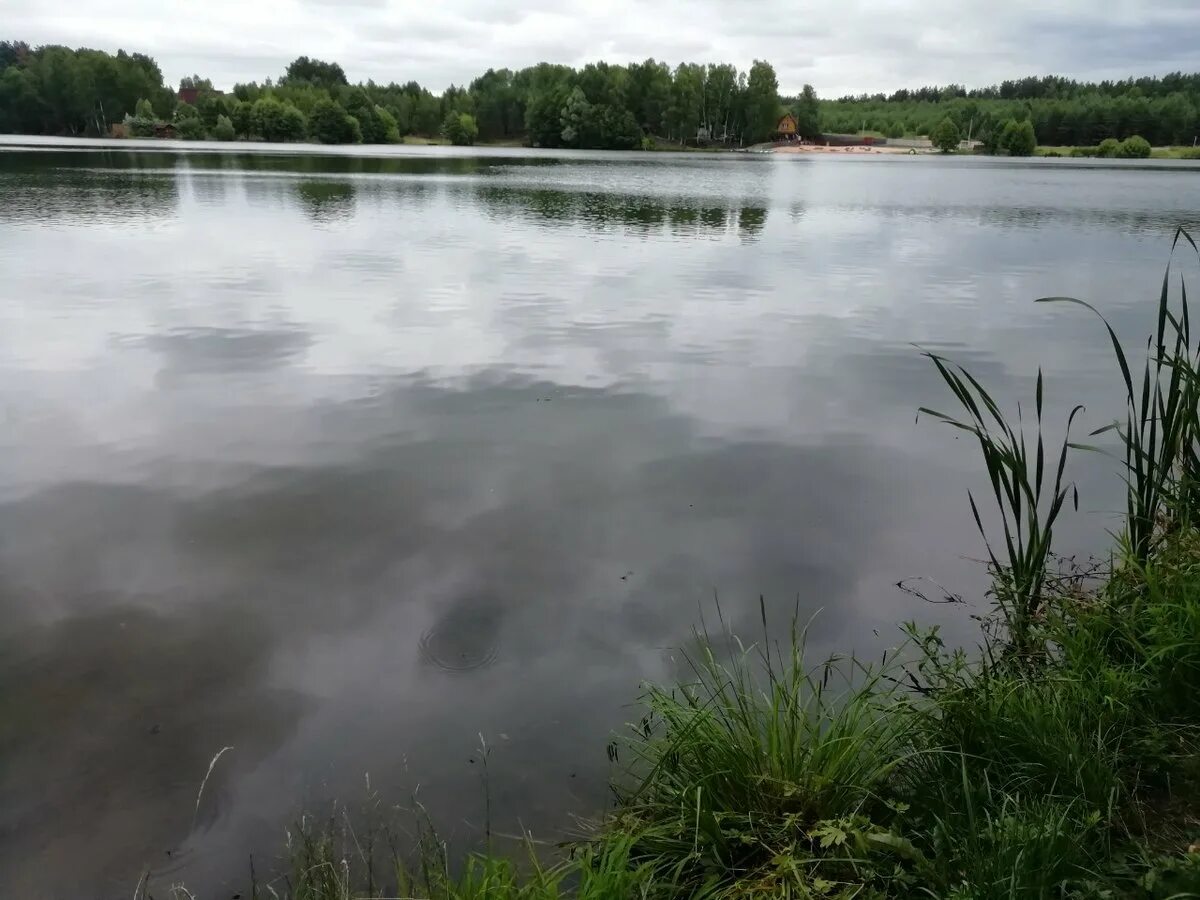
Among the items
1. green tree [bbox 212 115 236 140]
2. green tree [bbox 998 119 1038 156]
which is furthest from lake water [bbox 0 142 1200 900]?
green tree [bbox 998 119 1038 156]

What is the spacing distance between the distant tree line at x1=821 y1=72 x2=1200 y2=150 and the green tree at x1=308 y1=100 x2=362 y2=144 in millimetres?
86988

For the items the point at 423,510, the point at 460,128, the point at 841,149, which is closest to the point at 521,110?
the point at 460,128

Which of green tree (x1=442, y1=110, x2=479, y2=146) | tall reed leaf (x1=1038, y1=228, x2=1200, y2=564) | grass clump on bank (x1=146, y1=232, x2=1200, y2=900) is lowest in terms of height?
grass clump on bank (x1=146, y1=232, x2=1200, y2=900)

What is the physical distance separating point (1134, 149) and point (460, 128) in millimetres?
90203

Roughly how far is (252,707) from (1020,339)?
1113 centimetres

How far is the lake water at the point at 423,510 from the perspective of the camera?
3.71 metres

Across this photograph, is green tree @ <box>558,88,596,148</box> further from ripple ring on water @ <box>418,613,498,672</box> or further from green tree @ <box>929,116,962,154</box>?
ripple ring on water @ <box>418,613,498,672</box>

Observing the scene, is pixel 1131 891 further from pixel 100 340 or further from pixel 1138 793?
pixel 100 340

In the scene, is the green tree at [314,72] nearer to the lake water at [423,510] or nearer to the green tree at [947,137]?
the green tree at [947,137]

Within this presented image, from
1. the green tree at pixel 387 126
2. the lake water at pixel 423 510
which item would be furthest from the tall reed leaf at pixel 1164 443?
the green tree at pixel 387 126

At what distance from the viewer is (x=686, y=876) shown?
2945 millimetres

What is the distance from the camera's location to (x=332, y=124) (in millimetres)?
115375

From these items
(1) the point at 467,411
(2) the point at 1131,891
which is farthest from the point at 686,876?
(1) the point at 467,411

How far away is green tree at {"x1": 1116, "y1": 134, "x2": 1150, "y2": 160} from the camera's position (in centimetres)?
10300
